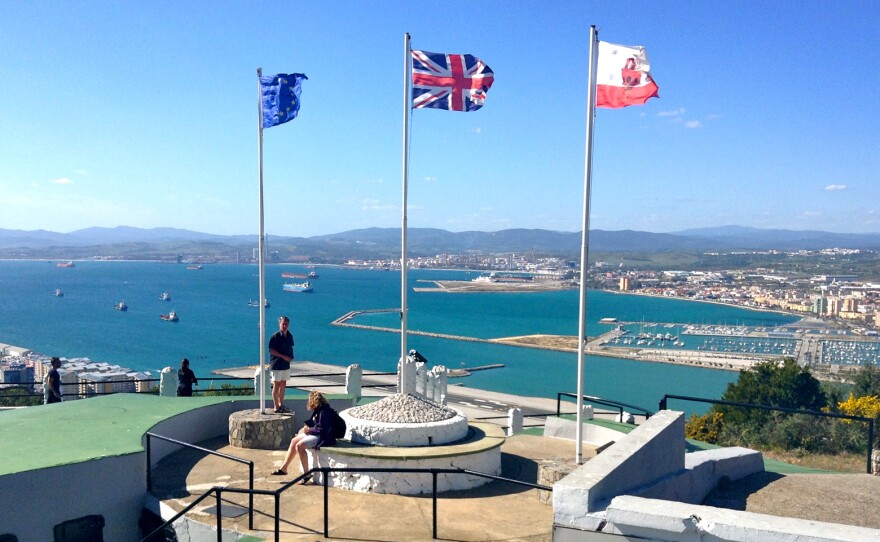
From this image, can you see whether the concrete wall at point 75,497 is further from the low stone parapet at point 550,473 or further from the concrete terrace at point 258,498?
the low stone parapet at point 550,473

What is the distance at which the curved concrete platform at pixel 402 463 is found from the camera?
29.7 feet

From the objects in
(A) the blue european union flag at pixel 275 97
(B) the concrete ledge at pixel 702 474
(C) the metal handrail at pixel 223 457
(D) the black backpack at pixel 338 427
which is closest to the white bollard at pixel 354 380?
(D) the black backpack at pixel 338 427

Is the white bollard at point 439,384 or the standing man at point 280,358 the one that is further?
the white bollard at point 439,384

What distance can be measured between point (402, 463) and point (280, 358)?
3422mm

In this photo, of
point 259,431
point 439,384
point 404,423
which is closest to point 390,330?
point 439,384

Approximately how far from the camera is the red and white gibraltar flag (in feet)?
31.1

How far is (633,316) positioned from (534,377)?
90.1m

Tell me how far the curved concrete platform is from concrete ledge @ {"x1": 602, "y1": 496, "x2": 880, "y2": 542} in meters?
4.35

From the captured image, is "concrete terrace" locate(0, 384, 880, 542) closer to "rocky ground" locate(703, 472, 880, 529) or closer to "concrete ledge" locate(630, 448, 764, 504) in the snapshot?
"rocky ground" locate(703, 472, 880, 529)

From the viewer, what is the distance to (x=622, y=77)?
9523 millimetres

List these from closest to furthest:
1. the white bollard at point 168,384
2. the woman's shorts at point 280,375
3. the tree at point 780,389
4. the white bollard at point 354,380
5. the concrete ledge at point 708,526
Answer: the concrete ledge at point 708,526, the woman's shorts at point 280,375, the white bollard at point 354,380, the white bollard at point 168,384, the tree at point 780,389

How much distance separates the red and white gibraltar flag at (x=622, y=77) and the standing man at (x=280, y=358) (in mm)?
5953

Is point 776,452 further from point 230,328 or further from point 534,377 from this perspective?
point 230,328

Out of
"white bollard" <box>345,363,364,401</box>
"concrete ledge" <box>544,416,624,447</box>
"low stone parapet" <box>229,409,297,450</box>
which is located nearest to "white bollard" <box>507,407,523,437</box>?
"concrete ledge" <box>544,416,624,447</box>
